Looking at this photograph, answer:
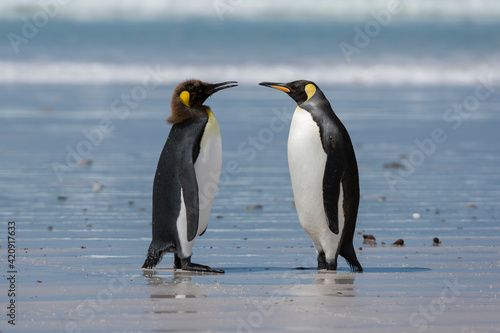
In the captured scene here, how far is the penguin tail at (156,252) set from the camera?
5412 mm

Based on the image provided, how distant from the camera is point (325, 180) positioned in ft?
17.7

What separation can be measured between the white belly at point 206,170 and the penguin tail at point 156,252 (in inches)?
4.0

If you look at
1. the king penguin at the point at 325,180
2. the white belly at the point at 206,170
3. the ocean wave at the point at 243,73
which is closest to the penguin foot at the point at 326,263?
the king penguin at the point at 325,180

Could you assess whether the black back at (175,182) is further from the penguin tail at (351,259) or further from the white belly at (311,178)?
the penguin tail at (351,259)

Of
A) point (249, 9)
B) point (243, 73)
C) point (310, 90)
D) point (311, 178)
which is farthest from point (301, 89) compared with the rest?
point (249, 9)

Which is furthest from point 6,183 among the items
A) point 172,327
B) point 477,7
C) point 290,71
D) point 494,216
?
point 477,7

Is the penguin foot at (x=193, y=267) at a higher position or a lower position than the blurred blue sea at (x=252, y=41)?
lower

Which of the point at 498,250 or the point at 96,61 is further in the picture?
the point at 96,61

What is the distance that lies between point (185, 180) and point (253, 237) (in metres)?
1.26

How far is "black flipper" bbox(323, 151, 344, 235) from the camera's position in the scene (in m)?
5.40

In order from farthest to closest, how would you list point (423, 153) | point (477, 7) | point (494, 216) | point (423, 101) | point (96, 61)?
point (477, 7), point (96, 61), point (423, 101), point (423, 153), point (494, 216)

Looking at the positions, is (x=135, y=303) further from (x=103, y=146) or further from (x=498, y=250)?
(x=103, y=146)

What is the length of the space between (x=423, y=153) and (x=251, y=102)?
7125 millimetres

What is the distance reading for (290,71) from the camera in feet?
107
